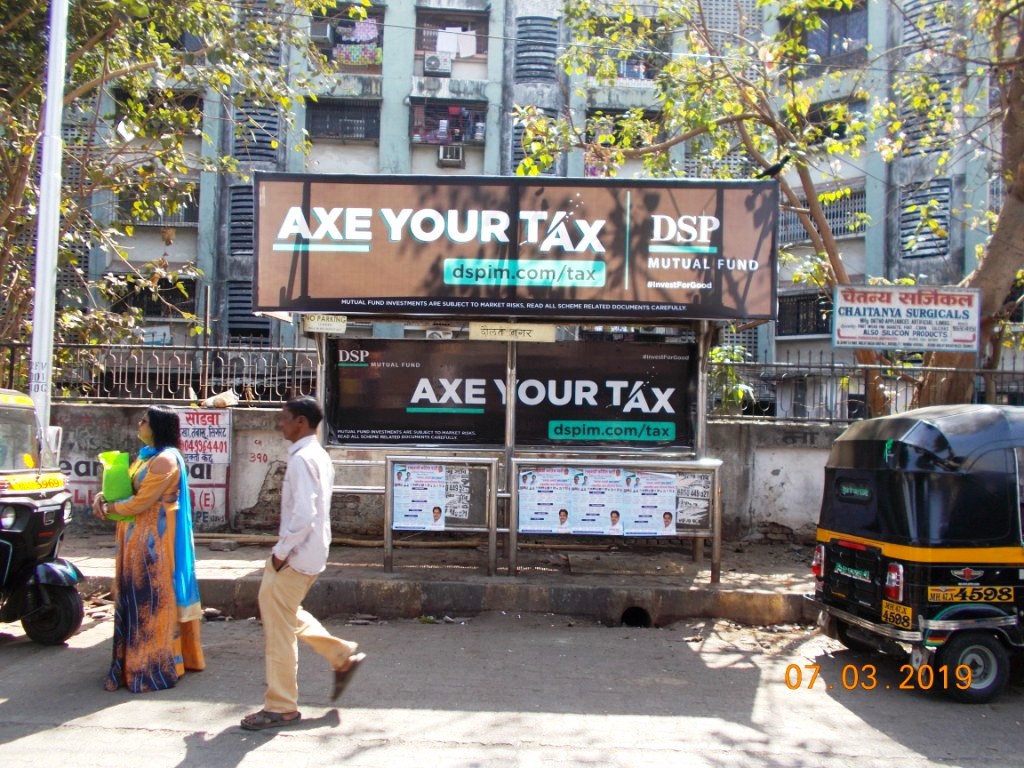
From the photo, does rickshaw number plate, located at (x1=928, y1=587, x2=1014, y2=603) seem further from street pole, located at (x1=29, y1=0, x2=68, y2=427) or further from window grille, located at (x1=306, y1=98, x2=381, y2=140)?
window grille, located at (x1=306, y1=98, x2=381, y2=140)

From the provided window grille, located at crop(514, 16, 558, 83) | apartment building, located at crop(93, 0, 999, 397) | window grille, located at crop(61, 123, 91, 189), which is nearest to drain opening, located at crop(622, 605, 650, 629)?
window grille, located at crop(61, 123, 91, 189)

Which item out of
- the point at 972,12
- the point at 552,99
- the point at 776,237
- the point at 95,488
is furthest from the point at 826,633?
the point at 552,99

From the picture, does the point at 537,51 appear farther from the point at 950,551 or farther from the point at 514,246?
the point at 950,551

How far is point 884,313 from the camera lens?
8008 mm

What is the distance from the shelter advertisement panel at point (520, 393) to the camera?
8406mm

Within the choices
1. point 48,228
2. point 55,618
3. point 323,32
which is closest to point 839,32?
point 323,32

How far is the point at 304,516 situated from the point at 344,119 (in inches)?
615

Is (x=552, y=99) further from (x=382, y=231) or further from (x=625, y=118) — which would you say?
(x=382, y=231)

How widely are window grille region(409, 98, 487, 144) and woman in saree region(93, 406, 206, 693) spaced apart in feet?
46.7

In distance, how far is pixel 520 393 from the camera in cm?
851

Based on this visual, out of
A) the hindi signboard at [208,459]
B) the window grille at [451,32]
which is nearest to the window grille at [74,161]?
the hindi signboard at [208,459]

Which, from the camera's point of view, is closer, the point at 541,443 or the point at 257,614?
the point at 257,614

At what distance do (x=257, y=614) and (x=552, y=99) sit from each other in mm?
14162
